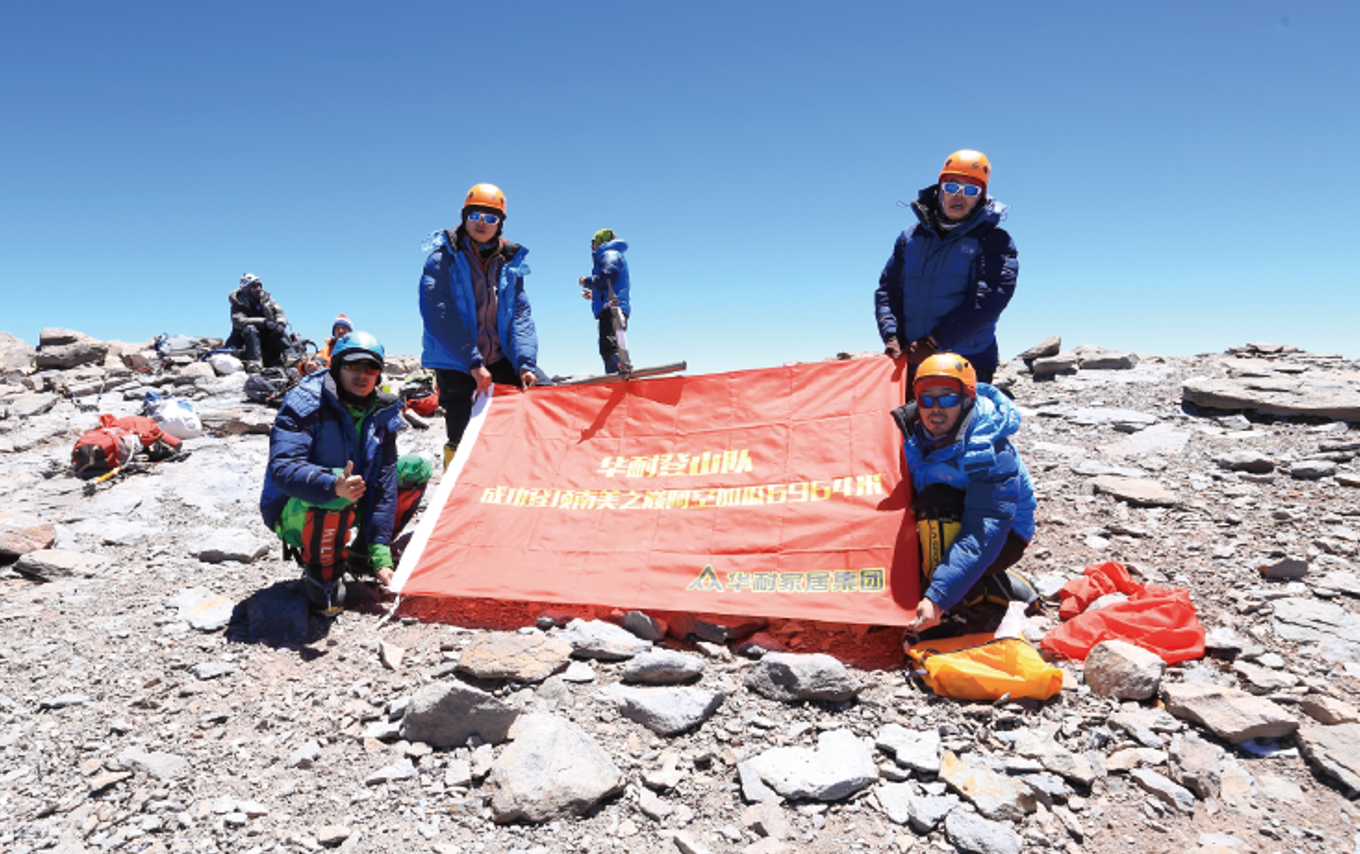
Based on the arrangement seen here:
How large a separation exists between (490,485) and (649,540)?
4.43ft

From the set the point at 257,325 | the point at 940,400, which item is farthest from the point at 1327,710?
the point at 257,325

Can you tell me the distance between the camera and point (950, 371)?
3699 mm

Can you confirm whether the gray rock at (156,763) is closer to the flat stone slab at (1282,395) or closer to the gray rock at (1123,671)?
the gray rock at (1123,671)

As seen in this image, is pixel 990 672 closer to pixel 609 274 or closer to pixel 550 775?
pixel 550 775

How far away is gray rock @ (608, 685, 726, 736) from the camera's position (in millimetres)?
3082

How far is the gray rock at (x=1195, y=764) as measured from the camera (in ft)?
8.62

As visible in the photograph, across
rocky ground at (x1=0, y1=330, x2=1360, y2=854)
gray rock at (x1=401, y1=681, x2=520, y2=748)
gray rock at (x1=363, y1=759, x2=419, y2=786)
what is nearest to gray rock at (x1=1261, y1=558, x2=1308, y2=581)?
rocky ground at (x1=0, y1=330, x2=1360, y2=854)

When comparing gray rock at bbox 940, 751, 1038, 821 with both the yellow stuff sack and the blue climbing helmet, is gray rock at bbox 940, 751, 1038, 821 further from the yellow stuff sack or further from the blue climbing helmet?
the blue climbing helmet

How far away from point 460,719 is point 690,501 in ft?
6.81

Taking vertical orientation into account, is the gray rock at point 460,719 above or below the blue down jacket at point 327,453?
below

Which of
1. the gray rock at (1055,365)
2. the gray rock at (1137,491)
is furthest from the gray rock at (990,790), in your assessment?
the gray rock at (1055,365)

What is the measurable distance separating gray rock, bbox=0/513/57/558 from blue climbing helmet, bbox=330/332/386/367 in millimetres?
Result: 3294

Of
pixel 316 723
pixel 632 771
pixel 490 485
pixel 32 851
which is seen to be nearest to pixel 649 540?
pixel 490 485

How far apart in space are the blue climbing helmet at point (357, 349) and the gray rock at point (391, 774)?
7.54ft
